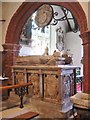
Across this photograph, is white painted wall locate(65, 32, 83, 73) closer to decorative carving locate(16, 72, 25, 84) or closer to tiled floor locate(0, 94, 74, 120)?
decorative carving locate(16, 72, 25, 84)

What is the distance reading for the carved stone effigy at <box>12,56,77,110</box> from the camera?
170 inches

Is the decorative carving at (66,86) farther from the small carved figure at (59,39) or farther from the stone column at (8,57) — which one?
the small carved figure at (59,39)

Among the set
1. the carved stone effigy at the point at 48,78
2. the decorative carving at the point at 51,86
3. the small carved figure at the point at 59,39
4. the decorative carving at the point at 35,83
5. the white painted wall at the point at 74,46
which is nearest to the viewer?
the carved stone effigy at the point at 48,78

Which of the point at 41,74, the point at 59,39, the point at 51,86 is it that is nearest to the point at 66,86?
the point at 51,86

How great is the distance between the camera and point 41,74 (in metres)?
4.75

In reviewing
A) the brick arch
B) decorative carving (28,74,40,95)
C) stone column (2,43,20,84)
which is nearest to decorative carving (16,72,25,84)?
decorative carving (28,74,40,95)

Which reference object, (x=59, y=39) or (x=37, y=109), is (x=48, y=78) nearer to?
(x=37, y=109)

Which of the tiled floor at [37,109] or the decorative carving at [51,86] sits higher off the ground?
the decorative carving at [51,86]

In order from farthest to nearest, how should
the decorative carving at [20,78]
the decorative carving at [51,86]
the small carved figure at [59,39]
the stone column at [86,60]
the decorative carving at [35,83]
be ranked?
the small carved figure at [59,39] → the decorative carving at [20,78] → the decorative carving at [35,83] → the decorative carving at [51,86] → the stone column at [86,60]

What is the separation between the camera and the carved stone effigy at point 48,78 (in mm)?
4324

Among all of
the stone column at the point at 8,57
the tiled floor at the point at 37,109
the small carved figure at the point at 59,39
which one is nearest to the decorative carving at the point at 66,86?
the tiled floor at the point at 37,109

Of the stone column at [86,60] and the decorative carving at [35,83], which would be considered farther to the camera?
the decorative carving at [35,83]

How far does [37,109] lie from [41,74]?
863 mm

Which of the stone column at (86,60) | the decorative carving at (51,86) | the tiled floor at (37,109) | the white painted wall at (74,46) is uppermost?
the white painted wall at (74,46)
